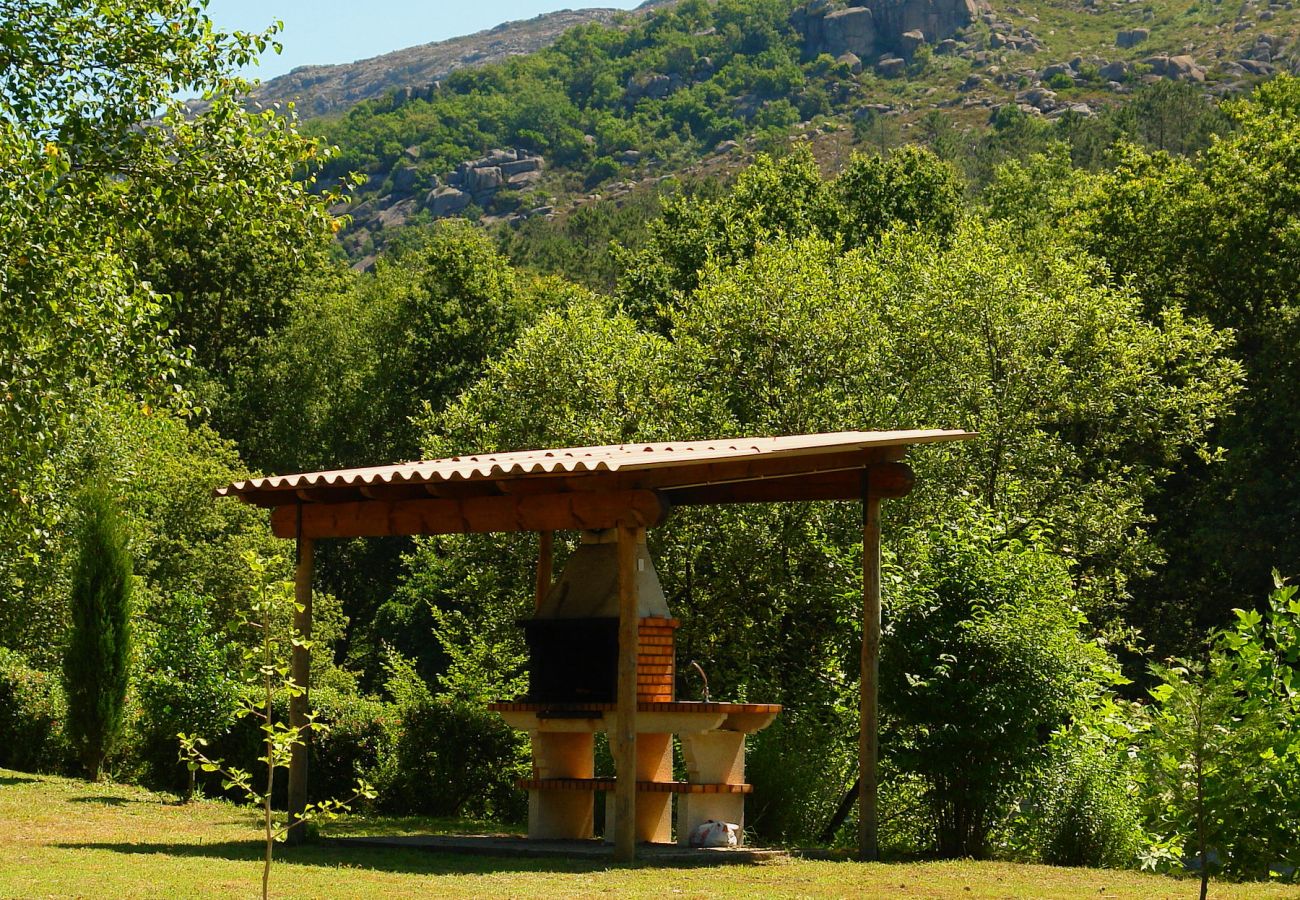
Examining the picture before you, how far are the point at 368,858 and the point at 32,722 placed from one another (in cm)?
882

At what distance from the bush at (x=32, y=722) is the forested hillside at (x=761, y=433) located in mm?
48

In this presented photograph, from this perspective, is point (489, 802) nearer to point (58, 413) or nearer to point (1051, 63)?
point (58, 413)

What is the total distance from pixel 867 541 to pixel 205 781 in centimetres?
902

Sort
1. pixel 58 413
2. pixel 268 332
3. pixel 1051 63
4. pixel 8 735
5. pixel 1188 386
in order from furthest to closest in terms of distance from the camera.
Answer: pixel 1051 63
pixel 268 332
pixel 1188 386
pixel 8 735
pixel 58 413

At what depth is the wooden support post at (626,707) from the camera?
390 inches

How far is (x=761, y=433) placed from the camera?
18406 millimetres

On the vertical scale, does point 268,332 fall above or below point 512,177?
below

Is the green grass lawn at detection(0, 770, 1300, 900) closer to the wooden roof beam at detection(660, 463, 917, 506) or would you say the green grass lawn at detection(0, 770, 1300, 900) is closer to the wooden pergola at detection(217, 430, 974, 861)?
the wooden pergola at detection(217, 430, 974, 861)

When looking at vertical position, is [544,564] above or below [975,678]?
above

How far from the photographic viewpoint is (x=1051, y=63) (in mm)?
125438

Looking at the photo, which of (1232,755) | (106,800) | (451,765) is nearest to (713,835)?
(1232,755)

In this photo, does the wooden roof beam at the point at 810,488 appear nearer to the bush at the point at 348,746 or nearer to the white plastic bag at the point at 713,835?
the white plastic bag at the point at 713,835

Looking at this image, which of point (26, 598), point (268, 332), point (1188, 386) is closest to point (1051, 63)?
point (268, 332)

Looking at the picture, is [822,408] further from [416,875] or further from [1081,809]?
[416,875]
